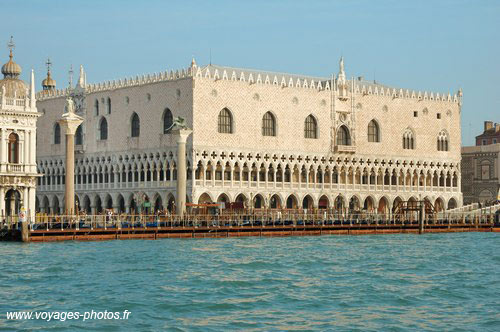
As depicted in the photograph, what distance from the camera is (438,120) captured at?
99.8m

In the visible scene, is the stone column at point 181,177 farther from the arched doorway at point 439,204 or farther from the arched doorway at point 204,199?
the arched doorway at point 439,204

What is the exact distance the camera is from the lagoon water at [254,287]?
95.9ft

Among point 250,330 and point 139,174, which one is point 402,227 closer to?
point 139,174

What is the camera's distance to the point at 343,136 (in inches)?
3691

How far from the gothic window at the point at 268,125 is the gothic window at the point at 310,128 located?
3.68m

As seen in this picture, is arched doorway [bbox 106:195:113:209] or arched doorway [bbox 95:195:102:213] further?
arched doorway [bbox 95:195:102:213]

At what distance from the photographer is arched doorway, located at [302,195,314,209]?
9125 cm

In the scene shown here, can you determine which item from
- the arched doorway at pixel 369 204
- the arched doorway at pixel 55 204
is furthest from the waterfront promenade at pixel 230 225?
the arched doorway at pixel 55 204

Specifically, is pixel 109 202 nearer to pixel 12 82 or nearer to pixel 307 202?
pixel 307 202

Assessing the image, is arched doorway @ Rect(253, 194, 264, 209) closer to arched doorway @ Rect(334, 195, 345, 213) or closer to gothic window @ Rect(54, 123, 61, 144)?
arched doorway @ Rect(334, 195, 345, 213)

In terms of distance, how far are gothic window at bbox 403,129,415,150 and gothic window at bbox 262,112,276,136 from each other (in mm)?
15056

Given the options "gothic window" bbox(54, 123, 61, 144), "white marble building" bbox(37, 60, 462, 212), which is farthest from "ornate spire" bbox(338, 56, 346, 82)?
"gothic window" bbox(54, 123, 61, 144)

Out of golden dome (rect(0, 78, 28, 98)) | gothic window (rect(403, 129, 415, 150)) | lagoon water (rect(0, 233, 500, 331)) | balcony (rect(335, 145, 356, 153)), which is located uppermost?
golden dome (rect(0, 78, 28, 98))

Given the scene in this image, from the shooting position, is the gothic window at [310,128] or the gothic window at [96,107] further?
the gothic window at [96,107]
